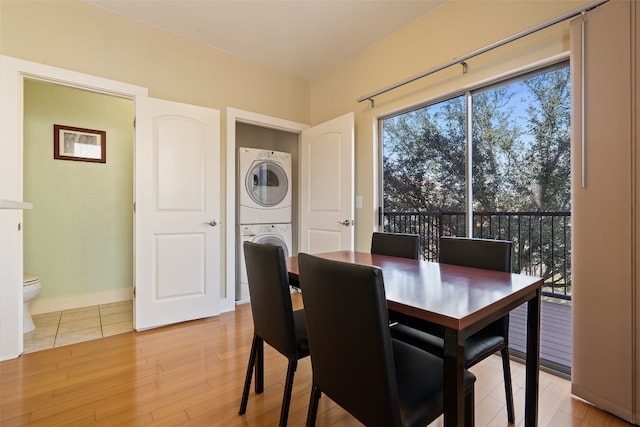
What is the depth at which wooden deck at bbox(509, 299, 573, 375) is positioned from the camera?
2031mm

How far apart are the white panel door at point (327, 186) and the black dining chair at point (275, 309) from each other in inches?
65.9

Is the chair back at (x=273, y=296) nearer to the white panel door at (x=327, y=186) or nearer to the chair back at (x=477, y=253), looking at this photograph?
the chair back at (x=477, y=253)

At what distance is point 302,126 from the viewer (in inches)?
147

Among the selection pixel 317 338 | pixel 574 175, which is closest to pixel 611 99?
pixel 574 175

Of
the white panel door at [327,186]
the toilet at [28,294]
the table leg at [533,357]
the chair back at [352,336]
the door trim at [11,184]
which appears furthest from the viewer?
the white panel door at [327,186]

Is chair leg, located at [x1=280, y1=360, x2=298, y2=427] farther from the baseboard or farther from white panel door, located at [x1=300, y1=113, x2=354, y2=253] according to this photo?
the baseboard

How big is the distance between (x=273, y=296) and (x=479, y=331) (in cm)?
102

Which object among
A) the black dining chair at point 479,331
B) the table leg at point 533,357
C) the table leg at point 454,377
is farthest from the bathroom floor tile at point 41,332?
the table leg at point 533,357

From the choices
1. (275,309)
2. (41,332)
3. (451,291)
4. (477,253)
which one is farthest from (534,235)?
(41,332)

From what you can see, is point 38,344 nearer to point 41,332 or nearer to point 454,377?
point 41,332

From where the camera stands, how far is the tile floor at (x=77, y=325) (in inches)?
94.2

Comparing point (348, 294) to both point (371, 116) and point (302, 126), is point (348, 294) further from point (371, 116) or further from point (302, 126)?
point (302, 126)

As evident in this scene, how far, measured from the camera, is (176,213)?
281 centimetres

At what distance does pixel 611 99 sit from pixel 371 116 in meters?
1.87
